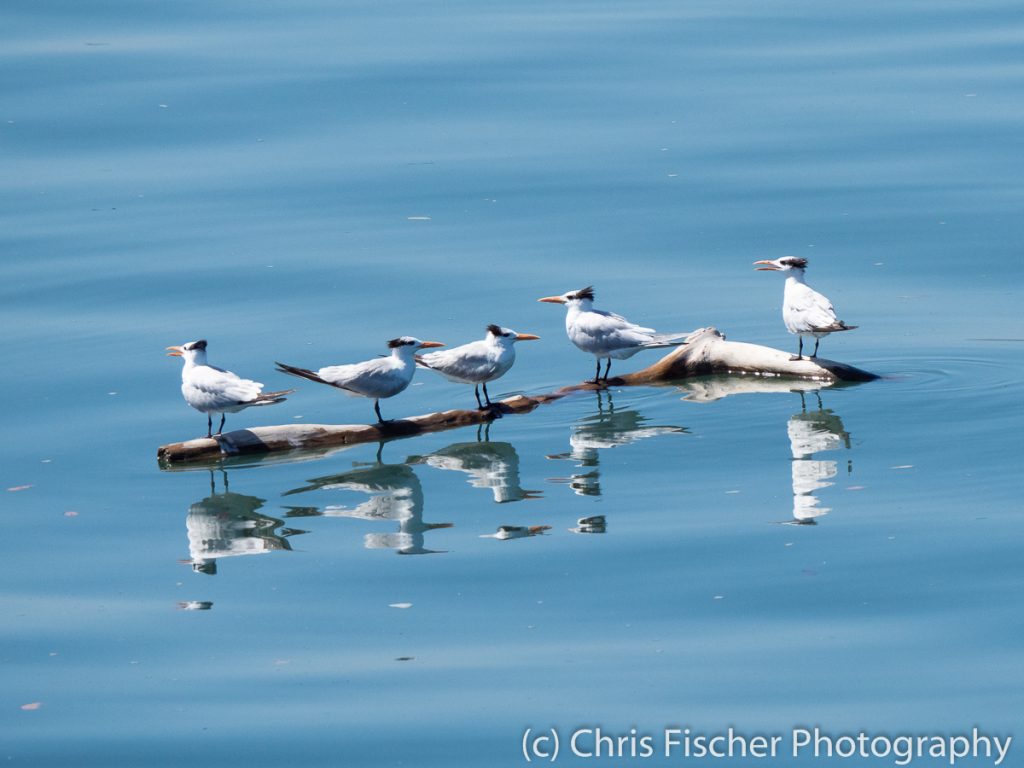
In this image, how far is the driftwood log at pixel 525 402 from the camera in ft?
43.9

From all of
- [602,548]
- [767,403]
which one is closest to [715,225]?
[767,403]

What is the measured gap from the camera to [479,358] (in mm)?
13938

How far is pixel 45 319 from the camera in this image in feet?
56.2

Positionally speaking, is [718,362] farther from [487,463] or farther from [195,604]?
[195,604]

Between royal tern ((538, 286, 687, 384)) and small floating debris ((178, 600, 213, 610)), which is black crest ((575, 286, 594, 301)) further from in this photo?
small floating debris ((178, 600, 213, 610))

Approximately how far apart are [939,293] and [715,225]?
10.1 ft

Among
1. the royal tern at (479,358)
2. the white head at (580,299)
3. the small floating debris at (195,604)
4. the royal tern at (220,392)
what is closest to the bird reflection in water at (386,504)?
the royal tern at (220,392)

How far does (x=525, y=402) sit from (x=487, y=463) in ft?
3.93

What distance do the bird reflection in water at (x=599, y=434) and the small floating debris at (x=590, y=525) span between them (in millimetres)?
704

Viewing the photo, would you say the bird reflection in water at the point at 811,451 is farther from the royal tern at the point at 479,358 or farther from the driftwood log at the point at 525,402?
the royal tern at the point at 479,358

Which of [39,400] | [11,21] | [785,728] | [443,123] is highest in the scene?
[11,21]

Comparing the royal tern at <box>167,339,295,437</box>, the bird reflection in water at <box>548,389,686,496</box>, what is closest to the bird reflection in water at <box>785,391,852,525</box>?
the bird reflection in water at <box>548,389,686,496</box>

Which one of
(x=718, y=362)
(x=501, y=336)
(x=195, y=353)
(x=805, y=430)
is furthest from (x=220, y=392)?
(x=805, y=430)

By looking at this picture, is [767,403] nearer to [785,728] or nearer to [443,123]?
[785,728]
